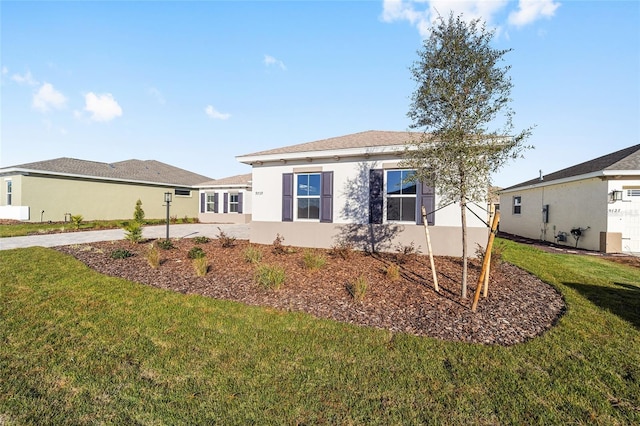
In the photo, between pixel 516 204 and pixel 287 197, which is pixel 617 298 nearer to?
pixel 287 197

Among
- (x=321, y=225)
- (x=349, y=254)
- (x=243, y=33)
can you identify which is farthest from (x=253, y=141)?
(x=349, y=254)

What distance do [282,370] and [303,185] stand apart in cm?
752

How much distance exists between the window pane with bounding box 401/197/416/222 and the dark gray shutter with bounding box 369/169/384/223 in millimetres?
669

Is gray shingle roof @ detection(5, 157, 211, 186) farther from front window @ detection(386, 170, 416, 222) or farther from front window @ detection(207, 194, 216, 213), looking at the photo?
front window @ detection(386, 170, 416, 222)

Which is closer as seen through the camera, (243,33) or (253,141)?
(243,33)

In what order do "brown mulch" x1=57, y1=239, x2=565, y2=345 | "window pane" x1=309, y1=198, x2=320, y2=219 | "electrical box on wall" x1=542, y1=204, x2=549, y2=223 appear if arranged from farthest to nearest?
"electrical box on wall" x1=542, y1=204, x2=549, y2=223, "window pane" x1=309, y1=198, x2=320, y2=219, "brown mulch" x1=57, y1=239, x2=565, y2=345

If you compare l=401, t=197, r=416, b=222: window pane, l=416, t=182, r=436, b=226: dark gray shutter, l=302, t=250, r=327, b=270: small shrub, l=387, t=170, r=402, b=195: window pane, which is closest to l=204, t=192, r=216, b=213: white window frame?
l=387, t=170, r=402, b=195: window pane

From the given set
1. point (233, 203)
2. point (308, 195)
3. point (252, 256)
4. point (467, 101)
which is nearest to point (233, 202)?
point (233, 203)

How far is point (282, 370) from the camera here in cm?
292

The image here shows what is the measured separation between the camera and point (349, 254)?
7.82m

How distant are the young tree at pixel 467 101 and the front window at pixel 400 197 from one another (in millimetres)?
3455

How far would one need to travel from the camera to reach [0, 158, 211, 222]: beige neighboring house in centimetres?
1694

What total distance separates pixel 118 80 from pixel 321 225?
1047cm

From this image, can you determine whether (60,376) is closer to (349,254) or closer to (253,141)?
(349,254)
